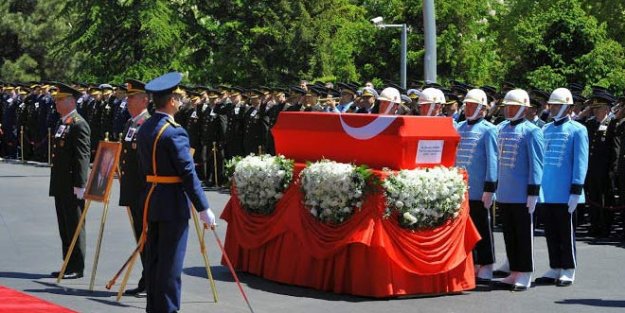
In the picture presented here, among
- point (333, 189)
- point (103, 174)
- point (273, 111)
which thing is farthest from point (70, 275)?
point (273, 111)

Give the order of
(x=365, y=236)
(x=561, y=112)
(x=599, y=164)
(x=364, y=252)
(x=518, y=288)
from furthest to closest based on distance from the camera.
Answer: (x=599, y=164) → (x=561, y=112) → (x=518, y=288) → (x=364, y=252) → (x=365, y=236)

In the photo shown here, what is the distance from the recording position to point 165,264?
920 centimetres

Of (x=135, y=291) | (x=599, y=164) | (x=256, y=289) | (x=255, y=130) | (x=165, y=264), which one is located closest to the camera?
(x=165, y=264)

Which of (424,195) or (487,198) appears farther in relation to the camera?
(487,198)

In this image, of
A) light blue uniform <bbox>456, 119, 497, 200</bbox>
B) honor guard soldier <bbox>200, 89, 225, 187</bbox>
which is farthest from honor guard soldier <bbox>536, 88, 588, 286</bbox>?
honor guard soldier <bbox>200, 89, 225, 187</bbox>

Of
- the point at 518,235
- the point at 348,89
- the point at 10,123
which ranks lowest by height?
the point at 518,235

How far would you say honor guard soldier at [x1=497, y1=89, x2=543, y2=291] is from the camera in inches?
461

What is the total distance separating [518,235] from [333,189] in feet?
6.94

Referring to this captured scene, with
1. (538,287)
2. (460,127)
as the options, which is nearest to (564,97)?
(460,127)

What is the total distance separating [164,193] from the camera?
9.26 metres

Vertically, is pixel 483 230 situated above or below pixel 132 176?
below

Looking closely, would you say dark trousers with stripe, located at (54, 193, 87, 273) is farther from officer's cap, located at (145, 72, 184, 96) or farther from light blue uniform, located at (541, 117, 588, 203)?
light blue uniform, located at (541, 117, 588, 203)

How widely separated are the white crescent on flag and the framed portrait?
242cm

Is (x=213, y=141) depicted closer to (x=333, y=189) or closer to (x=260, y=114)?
(x=260, y=114)
